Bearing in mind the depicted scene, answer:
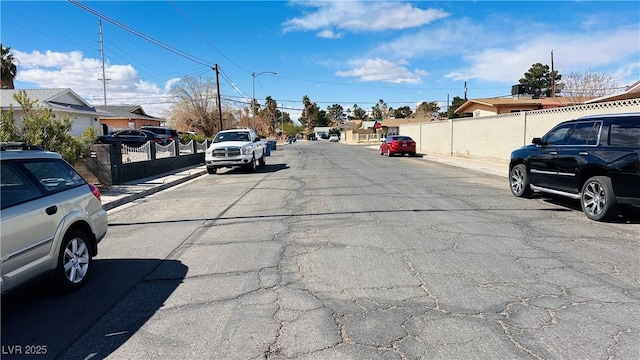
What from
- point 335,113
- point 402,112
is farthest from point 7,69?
point 335,113

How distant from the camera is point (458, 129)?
89.0ft

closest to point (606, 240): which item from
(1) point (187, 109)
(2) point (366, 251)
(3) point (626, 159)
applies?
(3) point (626, 159)

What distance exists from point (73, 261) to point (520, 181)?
9.55 metres

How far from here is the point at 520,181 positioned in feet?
34.3

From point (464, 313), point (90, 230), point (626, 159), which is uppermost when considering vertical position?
point (626, 159)

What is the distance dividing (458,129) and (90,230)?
82.4ft

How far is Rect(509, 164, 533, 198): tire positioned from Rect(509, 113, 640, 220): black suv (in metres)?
0.25

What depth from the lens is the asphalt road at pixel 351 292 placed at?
3.44 metres

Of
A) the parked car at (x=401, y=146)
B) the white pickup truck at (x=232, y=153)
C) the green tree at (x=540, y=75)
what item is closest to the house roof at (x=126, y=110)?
the parked car at (x=401, y=146)

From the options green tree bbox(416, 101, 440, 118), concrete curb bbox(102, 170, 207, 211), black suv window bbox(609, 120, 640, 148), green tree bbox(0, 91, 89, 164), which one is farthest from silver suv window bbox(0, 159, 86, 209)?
green tree bbox(416, 101, 440, 118)

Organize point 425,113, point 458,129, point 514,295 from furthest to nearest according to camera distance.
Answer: point 425,113, point 458,129, point 514,295

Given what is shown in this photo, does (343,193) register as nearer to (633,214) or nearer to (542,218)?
(542,218)

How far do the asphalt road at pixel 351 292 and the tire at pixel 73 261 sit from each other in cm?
14

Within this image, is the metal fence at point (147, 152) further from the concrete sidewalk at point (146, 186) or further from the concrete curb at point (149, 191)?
the concrete curb at point (149, 191)
